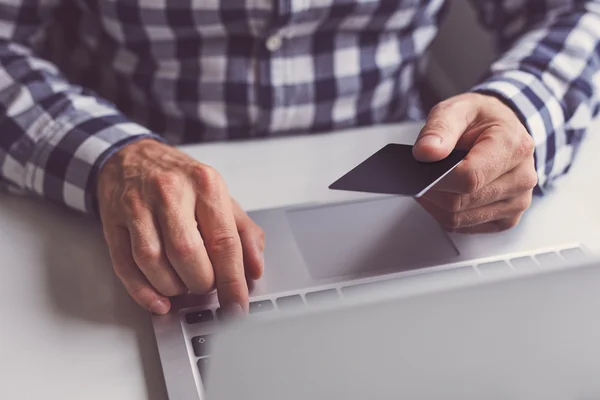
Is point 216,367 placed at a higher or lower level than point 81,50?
lower

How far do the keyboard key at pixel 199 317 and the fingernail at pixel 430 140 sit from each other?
0.64ft

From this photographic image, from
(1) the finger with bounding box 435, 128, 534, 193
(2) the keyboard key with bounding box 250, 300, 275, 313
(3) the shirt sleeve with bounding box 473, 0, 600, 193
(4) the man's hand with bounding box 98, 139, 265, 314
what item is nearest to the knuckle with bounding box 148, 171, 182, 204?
(4) the man's hand with bounding box 98, 139, 265, 314

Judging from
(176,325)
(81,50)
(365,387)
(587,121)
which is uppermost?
(81,50)

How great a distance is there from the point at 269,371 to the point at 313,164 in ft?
1.40

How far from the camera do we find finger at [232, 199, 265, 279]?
1.67ft

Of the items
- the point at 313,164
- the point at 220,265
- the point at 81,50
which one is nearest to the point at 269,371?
the point at 220,265

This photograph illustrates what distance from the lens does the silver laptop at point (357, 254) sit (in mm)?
472

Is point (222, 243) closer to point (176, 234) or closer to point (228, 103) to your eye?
point (176, 234)

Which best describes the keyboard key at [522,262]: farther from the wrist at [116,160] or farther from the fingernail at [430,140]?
the wrist at [116,160]

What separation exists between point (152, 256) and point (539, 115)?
39 cm

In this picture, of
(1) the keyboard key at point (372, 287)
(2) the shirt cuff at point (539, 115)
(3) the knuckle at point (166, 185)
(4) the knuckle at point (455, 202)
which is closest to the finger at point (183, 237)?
(3) the knuckle at point (166, 185)

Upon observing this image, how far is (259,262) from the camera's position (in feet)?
1.68

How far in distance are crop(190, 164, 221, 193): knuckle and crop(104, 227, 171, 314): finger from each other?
0.23 ft

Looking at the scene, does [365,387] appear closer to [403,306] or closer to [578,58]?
[403,306]
